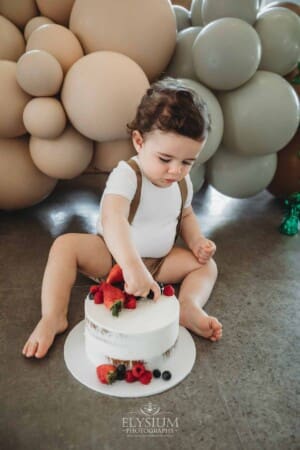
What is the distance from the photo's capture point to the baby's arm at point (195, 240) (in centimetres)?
89

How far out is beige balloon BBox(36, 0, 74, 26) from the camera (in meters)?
1.08

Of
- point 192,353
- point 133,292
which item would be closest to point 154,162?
point 133,292

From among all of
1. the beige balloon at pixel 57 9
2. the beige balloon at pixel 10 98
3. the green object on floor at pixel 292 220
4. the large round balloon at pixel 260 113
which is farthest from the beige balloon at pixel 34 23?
the green object on floor at pixel 292 220

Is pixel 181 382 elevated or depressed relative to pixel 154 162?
depressed

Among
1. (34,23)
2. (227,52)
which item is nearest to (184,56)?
(227,52)

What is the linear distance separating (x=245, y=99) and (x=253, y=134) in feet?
0.30

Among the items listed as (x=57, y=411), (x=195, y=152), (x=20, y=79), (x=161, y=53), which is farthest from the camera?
(x=161, y=53)

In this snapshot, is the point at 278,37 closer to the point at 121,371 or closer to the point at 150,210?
the point at 150,210

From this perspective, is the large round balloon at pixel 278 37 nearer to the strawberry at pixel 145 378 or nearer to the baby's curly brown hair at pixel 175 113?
the baby's curly brown hair at pixel 175 113

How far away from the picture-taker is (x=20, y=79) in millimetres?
938

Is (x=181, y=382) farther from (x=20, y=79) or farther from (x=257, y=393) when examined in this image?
(x=20, y=79)

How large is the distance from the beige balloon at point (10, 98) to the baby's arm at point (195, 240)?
461 millimetres

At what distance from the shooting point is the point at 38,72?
914 mm

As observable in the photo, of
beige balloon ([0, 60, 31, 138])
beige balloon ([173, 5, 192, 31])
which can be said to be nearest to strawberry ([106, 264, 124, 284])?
beige balloon ([0, 60, 31, 138])
